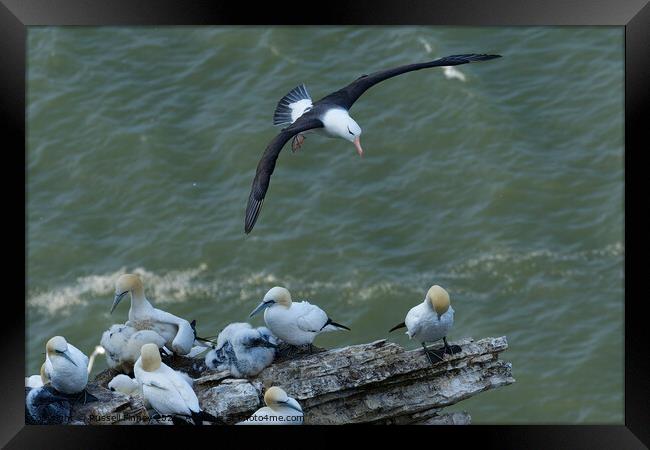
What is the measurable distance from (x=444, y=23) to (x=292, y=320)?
3.29m

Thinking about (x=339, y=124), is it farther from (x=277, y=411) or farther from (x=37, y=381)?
(x=37, y=381)

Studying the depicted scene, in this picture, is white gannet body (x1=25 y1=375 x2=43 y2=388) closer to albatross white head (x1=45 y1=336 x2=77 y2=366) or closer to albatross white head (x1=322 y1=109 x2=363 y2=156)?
albatross white head (x1=45 y1=336 x2=77 y2=366)

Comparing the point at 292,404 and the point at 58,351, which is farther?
the point at 58,351

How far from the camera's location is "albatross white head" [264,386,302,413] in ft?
40.9

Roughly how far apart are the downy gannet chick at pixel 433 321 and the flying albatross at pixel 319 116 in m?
1.93

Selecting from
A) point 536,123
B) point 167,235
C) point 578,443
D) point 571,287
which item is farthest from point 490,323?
point 578,443

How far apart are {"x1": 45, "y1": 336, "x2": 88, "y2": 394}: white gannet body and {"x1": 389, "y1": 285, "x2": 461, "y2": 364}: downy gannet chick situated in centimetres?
326

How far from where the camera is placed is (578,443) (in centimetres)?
1275

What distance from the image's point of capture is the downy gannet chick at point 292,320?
13227 millimetres

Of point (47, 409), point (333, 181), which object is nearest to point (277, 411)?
point (47, 409)

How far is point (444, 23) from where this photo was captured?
12719mm

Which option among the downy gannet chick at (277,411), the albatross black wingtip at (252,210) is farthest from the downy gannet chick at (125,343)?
the albatross black wingtip at (252,210)

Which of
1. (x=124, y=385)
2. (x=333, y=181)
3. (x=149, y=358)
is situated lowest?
(x=124, y=385)

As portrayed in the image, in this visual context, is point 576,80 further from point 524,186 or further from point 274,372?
point 274,372
